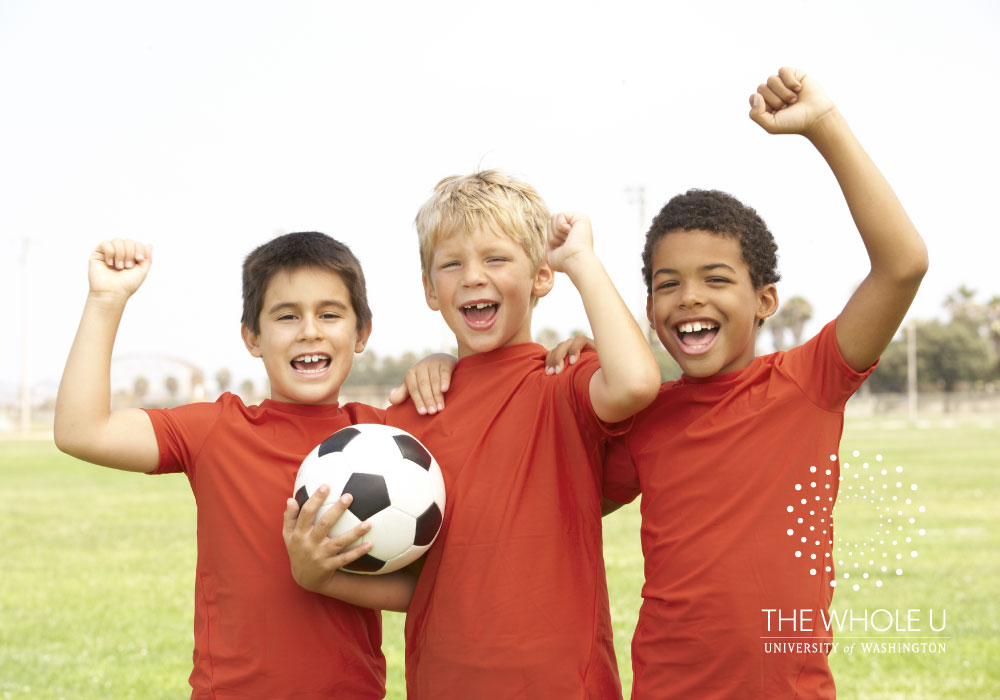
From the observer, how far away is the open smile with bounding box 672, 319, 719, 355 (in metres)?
2.82

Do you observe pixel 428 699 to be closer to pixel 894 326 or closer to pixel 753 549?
pixel 753 549

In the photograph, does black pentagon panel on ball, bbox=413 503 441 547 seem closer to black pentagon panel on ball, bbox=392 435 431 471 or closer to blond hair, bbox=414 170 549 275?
black pentagon panel on ball, bbox=392 435 431 471

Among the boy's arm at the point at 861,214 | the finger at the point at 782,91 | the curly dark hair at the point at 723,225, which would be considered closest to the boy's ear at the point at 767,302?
the curly dark hair at the point at 723,225

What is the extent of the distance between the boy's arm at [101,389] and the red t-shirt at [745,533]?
5.20 ft

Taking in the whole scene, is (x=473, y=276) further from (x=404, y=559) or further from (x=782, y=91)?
(x=782, y=91)

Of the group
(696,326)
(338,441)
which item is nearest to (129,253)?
(338,441)

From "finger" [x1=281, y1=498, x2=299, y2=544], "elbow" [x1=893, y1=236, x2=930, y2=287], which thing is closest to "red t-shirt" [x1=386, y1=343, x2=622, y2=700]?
"finger" [x1=281, y1=498, x2=299, y2=544]

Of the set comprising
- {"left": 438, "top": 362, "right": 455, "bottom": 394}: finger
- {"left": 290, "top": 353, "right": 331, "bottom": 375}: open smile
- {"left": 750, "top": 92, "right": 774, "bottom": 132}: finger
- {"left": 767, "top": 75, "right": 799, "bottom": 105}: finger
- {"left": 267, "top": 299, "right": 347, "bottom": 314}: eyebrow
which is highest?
{"left": 767, "top": 75, "right": 799, "bottom": 105}: finger

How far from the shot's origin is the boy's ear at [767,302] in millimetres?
2988

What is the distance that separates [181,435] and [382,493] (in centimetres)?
75

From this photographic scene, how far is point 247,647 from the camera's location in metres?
2.82

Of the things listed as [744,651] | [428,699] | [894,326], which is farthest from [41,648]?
[894,326]

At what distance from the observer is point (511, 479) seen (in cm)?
278

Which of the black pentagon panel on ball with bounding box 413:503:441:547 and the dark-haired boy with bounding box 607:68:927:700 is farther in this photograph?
the black pentagon panel on ball with bounding box 413:503:441:547
